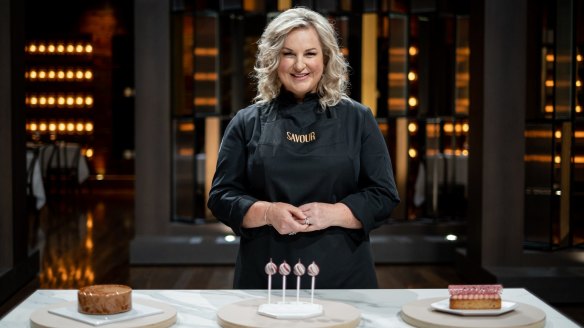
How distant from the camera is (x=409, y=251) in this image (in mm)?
6641

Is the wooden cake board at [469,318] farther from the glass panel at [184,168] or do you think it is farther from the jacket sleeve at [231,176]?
the glass panel at [184,168]

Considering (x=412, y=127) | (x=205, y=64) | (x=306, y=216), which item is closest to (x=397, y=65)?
(x=412, y=127)

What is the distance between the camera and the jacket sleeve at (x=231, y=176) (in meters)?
2.23

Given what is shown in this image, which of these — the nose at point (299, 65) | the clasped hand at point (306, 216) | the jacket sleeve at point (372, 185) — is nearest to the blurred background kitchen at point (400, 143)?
the jacket sleeve at point (372, 185)

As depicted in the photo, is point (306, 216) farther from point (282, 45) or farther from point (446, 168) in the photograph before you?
point (446, 168)

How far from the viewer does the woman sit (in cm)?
218

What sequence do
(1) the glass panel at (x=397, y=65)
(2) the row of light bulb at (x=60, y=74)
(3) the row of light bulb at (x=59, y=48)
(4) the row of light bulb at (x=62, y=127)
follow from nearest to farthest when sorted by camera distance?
(1) the glass panel at (x=397, y=65), (3) the row of light bulb at (x=59, y=48), (2) the row of light bulb at (x=60, y=74), (4) the row of light bulb at (x=62, y=127)

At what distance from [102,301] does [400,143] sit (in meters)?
5.35

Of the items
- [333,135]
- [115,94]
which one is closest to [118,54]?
[115,94]

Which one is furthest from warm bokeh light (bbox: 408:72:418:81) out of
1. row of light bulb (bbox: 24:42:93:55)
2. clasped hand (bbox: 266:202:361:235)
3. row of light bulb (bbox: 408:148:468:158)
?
row of light bulb (bbox: 24:42:93:55)

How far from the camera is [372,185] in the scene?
7.45 ft

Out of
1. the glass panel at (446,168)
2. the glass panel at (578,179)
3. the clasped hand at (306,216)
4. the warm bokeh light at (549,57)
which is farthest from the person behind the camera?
the glass panel at (446,168)

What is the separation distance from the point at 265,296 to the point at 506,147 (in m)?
3.72

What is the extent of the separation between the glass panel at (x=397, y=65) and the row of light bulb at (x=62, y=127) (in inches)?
348
